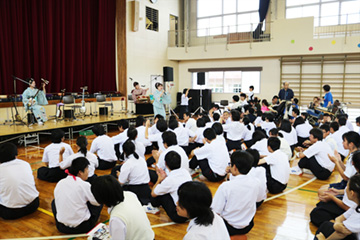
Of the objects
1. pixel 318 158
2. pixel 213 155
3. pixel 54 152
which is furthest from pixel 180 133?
pixel 318 158

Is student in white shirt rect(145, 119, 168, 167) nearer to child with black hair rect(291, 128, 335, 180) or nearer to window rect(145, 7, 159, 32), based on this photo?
child with black hair rect(291, 128, 335, 180)

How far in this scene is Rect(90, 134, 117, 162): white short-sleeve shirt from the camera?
429 centimetres

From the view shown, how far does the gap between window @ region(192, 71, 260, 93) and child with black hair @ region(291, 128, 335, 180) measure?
813cm

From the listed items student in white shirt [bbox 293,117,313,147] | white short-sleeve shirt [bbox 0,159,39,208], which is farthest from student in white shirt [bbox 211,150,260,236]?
student in white shirt [bbox 293,117,313,147]

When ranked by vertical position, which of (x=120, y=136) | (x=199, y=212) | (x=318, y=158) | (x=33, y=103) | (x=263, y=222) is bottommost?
(x=263, y=222)

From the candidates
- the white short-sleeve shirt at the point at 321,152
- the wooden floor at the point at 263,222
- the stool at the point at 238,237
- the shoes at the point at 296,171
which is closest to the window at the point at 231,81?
the shoes at the point at 296,171

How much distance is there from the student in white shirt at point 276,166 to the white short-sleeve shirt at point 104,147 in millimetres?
2289

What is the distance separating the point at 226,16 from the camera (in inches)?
511

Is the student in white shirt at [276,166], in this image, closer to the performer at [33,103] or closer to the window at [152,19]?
the performer at [33,103]

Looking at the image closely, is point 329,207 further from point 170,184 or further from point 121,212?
point 121,212

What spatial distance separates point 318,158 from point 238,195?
2.40 metres

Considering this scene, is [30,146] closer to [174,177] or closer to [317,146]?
[174,177]

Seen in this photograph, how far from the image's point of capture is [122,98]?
10.5 meters

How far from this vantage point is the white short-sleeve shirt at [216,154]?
375cm
